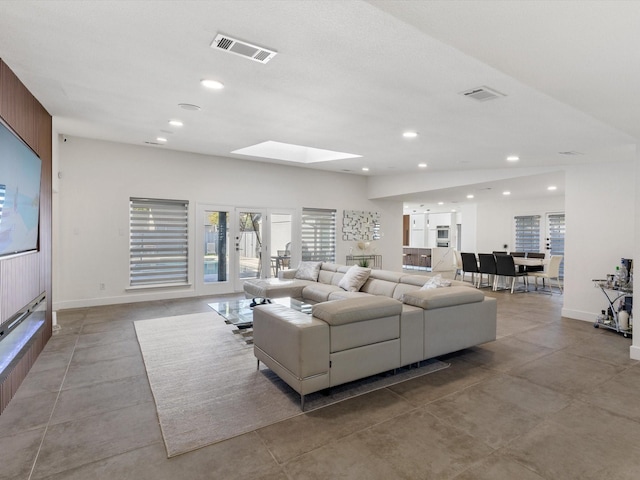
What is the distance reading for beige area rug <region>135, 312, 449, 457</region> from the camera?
2434mm

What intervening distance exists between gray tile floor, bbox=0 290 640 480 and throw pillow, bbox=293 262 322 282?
3098 mm

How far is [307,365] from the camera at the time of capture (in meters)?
2.65

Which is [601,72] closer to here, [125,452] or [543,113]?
[543,113]

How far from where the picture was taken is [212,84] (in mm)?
3219

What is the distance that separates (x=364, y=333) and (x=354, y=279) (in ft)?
8.36

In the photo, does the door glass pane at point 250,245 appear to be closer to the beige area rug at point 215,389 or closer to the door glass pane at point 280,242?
the door glass pane at point 280,242

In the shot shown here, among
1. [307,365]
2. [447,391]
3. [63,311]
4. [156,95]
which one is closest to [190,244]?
[63,311]

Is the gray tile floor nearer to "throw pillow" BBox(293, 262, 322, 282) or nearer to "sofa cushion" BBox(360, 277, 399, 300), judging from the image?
"sofa cushion" BBox(360, 277, 399, 300)

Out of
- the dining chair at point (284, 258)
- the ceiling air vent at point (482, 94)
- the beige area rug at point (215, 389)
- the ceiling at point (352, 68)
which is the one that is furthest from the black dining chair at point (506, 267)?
the ceiling air vent at point (482, 94)

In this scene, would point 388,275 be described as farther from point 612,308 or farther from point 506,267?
point 506,267

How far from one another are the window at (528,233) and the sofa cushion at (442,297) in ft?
24.8

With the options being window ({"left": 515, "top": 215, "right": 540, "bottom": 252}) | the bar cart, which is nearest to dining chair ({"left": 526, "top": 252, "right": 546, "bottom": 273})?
window ({"left": 515, "top": 215, "right": 540, "bottom": 252})

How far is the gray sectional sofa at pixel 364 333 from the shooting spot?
2709 millimetres

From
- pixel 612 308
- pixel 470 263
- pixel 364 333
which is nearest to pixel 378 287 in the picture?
pixel 364 333
